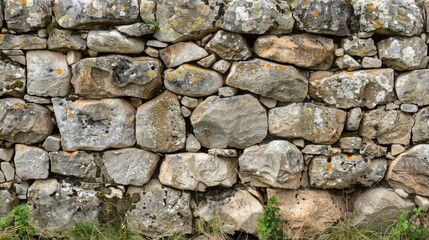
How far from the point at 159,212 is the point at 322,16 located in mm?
2143

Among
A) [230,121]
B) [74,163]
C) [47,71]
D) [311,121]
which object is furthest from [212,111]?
[47,71]

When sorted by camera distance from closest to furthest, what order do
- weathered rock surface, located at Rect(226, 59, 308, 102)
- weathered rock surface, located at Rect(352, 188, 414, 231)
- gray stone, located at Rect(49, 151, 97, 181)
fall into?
weathered rock surface, located at Rect(226, 59, 308, 102) → weathered rock surface, located at Rect(352, 188, 414, 231) → gray stone, located at Rect(49, 151, 97, 181)

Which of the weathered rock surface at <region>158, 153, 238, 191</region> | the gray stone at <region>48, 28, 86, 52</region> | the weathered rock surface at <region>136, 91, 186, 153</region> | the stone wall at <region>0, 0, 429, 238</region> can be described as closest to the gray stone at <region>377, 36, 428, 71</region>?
the stone wall at <region>0, 0, 429, 238</region>

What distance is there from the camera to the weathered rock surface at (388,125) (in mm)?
3760

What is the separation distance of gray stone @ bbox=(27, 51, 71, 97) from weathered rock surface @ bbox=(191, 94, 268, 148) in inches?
45.8

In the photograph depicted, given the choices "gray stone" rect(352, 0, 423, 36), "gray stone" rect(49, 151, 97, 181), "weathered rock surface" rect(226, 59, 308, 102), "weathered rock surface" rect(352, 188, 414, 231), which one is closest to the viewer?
"gray stone" rect(352, 0, 423, 36)

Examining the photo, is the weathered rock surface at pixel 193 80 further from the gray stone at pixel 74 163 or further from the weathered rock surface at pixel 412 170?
the weathered rock surface at pixel 412 170

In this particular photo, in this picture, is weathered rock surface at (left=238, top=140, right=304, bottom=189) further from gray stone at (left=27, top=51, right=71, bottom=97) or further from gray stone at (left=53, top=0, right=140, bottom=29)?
gray stone at (left=27, top=51, right=71, bottom=97)

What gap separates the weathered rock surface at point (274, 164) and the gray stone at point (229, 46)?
78cm

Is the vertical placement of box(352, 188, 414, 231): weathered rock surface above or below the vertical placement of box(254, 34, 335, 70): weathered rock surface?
below

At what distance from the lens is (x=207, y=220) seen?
13.0 feet

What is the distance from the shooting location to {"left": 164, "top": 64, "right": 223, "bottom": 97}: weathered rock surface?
3.74 m

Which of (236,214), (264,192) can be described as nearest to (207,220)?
(236,214)

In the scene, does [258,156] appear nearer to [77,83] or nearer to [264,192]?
[264,192]
